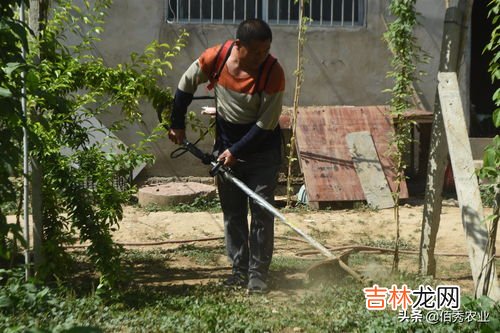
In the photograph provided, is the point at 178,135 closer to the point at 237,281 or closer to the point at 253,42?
the point at 253,42

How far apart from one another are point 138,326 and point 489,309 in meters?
2.23

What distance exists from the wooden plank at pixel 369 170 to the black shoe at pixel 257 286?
13.9 feet

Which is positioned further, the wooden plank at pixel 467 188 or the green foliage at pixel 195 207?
the green foliage at pixel 195 207

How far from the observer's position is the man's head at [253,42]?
526 cm

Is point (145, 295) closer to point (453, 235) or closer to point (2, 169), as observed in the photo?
point (2, 169)

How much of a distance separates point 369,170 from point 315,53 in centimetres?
198

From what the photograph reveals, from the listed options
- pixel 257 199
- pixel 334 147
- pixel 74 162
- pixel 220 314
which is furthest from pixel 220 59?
pixel 334 147

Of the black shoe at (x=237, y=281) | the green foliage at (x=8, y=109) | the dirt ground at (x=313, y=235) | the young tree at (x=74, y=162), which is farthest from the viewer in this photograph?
the dirt ground at (x=313, y=235)

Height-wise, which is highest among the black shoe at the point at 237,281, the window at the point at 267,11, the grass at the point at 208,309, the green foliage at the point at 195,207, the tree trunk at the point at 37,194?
the window at the point at 267,11

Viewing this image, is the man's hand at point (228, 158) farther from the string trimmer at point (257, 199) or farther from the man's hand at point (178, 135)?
the man's hand at point (178, 135)

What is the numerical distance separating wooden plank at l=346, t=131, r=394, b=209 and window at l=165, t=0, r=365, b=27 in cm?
185

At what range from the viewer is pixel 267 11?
10672 millimetres

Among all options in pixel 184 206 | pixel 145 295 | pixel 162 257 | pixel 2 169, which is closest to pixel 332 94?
pixel 184 206

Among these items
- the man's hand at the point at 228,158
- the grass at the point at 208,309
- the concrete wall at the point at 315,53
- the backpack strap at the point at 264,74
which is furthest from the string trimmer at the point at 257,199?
the concrete wall at the point at 315,53
